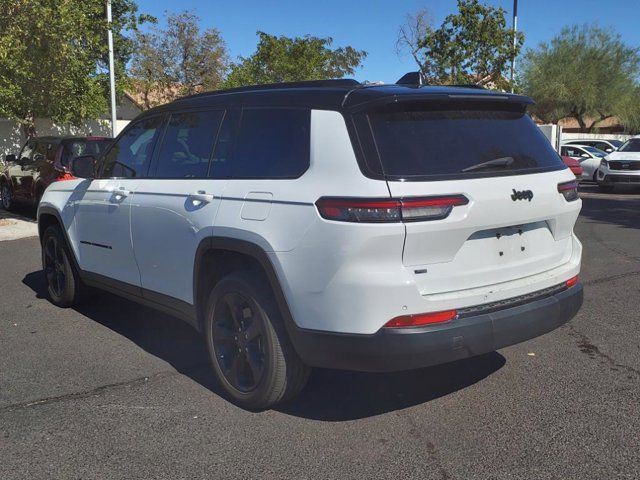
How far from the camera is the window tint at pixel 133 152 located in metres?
4.66

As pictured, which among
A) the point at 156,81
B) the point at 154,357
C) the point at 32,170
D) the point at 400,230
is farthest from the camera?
the point at 156,81

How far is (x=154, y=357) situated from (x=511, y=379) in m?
2.61

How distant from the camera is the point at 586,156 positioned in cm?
2192

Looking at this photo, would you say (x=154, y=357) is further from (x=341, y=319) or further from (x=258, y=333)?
(x=341, y=319)

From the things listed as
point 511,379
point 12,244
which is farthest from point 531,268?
point 12,244

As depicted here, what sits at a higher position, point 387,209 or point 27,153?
point 387,209

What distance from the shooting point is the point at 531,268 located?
11.6 feet

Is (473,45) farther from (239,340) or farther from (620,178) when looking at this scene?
(239,340)

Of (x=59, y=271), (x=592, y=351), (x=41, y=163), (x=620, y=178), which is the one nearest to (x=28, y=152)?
(x=41, y=163)

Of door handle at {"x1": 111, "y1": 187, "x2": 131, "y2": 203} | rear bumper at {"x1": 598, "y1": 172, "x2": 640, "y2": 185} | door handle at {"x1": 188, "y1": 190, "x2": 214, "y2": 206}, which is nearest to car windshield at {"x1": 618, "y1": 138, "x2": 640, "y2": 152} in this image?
rear bumper at {"x1": 598, "y1": 172, "x2": 640, "y2": 185}

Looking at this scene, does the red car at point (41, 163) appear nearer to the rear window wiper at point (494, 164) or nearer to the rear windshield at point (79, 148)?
the rear windshield at point (79, 148)

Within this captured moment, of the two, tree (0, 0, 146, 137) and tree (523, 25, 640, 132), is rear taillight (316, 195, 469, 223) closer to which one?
tree (0, 0, 146, 137)

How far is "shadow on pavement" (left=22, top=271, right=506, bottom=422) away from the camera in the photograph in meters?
3.75

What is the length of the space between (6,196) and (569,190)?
13.5 meters
